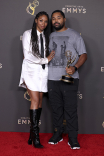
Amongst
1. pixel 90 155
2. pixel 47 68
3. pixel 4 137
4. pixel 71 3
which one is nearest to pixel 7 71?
pixel 47 68

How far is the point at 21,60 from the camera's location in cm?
269

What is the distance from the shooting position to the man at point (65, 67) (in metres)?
2.28

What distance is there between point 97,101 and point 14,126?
1304 millimetres

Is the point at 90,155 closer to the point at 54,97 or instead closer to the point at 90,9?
the point at 54,97

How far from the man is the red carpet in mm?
130

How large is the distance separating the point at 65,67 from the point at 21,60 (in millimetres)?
745

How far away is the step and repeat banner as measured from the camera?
8.52 ft

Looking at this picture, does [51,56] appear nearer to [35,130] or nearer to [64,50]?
[64,50]

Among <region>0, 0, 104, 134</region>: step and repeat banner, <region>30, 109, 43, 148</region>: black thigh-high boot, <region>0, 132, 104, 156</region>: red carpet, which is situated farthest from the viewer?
<region>0, 0, 104, 134</region>: step and repeat banner

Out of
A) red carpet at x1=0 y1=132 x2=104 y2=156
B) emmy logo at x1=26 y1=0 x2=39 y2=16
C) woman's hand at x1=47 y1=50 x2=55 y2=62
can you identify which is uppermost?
emmy logo at x1=26 y1=0 x2=39 y2=16

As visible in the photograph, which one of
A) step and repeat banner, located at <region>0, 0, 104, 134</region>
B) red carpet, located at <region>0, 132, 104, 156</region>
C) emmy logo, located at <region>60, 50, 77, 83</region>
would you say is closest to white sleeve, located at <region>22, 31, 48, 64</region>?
emmy logo, located at <region>60, 50, 77, 83</region>

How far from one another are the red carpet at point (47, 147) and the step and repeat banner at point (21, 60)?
0.64 feet

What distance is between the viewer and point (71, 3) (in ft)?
8.50

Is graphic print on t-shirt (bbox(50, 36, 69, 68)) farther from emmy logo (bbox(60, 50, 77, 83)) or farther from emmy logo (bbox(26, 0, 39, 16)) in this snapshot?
emmy logo (bbox(26, 0, 39, 16))
